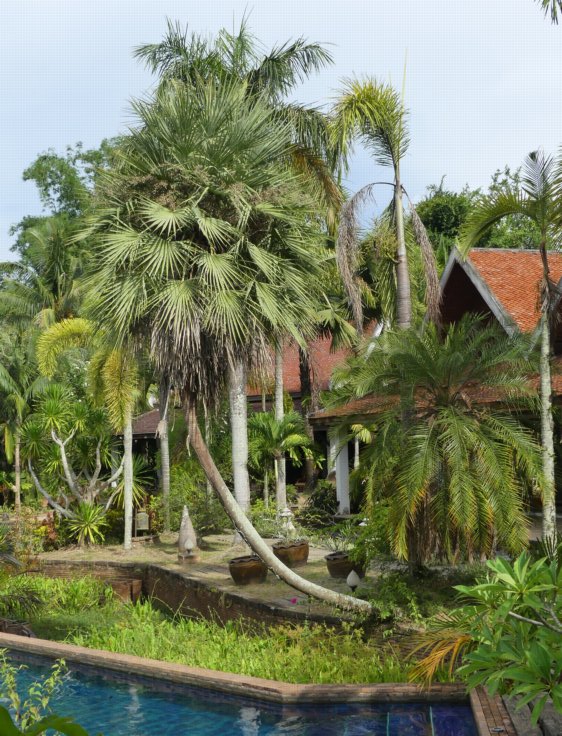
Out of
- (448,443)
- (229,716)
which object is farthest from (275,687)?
(448,443)

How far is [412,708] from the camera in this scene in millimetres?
Answer: 8336

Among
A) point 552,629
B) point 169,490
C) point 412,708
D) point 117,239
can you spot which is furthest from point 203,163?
point 169,490

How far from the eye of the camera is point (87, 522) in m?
19.0

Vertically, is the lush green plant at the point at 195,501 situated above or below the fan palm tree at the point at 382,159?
below

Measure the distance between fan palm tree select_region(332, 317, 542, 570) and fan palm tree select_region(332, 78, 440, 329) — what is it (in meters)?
2.24

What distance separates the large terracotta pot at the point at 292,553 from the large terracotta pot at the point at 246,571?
1.09 meters

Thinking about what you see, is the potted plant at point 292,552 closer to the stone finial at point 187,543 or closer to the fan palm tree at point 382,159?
the stone finial at point 187,543

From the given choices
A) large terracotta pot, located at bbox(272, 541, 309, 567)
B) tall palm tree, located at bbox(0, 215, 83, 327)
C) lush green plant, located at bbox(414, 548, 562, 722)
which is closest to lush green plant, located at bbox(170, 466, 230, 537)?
large terracotta pot, located at bbox(272, 541, 309, 567)

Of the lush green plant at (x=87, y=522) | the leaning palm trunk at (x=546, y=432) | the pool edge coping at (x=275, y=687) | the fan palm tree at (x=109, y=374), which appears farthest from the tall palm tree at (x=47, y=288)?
the leaning palm trunk at (x=546, y=432)

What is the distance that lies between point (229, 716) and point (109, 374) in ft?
34.2

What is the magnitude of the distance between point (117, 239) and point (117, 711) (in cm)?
555

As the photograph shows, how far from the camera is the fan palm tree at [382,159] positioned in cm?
1359

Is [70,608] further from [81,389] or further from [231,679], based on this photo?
[81,389]

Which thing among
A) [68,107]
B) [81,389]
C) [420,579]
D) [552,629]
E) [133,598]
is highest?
[68,107]
